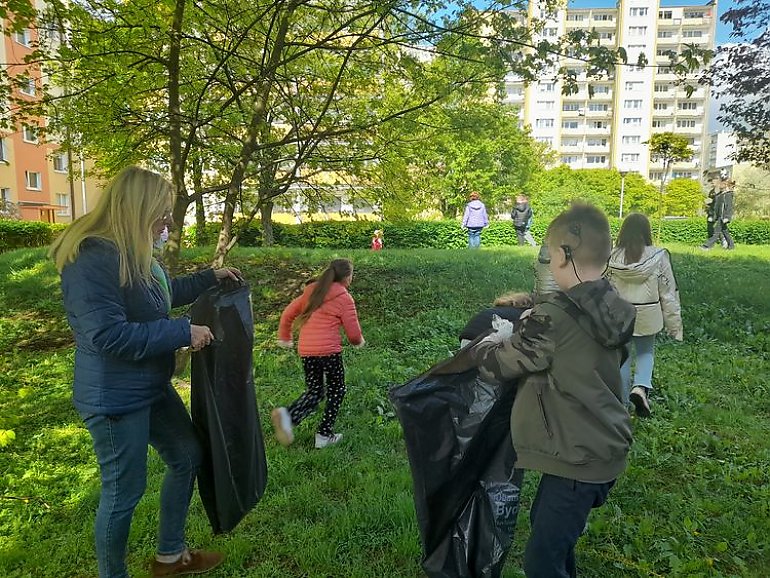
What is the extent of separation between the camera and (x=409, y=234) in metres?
22.7

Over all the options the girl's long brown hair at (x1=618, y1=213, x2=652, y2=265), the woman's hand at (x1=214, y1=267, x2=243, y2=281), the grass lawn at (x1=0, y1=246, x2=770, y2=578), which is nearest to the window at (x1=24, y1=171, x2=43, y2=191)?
the grass lawn at (x1=0, y1=246, x2=770, y2=578)

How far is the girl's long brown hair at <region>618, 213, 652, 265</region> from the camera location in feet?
→ 15.8

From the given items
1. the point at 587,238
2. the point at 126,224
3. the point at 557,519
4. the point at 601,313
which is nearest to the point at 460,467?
the point at 557,519

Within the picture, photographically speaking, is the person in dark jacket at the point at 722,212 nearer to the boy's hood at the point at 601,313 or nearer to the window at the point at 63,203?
the boy's hood at the point at 601,313

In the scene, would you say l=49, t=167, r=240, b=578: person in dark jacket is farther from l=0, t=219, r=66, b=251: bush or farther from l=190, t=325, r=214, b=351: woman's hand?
l=0, t=219, r=66, b=251: bush

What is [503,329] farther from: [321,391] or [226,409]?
[321,391]

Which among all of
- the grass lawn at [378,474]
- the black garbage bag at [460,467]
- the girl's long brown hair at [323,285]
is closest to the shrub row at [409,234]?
the grass lawn at [378,474]

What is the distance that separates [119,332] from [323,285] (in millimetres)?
2307

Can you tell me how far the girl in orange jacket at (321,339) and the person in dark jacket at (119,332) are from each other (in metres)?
1.91

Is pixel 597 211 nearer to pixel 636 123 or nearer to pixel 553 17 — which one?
pixel 553 17

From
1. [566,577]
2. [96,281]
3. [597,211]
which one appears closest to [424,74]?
[597,211]

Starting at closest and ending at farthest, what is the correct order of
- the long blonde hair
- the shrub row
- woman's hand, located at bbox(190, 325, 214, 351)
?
the long blonde hair, woman's hand, located at bbox(190, 325, 214, 351), the shrub row

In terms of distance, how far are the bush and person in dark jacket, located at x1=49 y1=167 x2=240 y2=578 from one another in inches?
701

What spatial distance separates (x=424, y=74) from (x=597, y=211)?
4.63 metres
